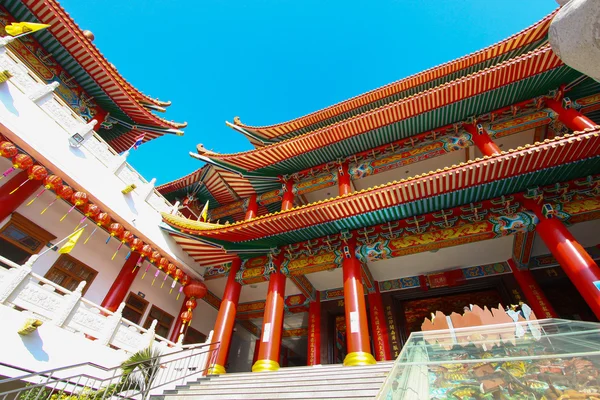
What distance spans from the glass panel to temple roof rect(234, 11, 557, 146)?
29.8ft

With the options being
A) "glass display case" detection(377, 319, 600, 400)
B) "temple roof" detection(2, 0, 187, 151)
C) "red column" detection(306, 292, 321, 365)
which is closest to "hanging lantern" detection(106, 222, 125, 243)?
"temple roof" detection(2, 0, 187, 151)

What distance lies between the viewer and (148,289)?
11.2 meters

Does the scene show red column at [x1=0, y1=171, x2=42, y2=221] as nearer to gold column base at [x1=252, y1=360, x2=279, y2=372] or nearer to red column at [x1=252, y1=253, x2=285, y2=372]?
red column at [x1=252, y1=253, x2=285, y2=372]

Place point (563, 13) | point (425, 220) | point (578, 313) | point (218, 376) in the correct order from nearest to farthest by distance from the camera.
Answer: point (563, 13) → point (218, 376) → point (425, 220) → point (578, 313)

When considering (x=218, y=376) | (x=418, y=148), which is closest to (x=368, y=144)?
(x=418, y=148)

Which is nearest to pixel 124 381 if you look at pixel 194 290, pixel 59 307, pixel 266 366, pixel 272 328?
pixel 59 307

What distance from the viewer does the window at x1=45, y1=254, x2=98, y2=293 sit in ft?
29.0

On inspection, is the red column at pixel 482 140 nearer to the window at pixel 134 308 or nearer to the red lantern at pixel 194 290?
the red lantern at pixel 194 290

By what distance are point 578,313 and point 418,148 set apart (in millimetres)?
6797

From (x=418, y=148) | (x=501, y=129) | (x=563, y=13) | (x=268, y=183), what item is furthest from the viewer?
(x=268, y=183)

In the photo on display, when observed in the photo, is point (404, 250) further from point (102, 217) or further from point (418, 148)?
point (102, 217)

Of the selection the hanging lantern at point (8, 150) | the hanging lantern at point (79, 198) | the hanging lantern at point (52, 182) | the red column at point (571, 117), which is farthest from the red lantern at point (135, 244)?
the red column at point (571, 117)

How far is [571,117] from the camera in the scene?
27.4 feet

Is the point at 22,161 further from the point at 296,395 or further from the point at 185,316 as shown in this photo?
the point at 296,395
